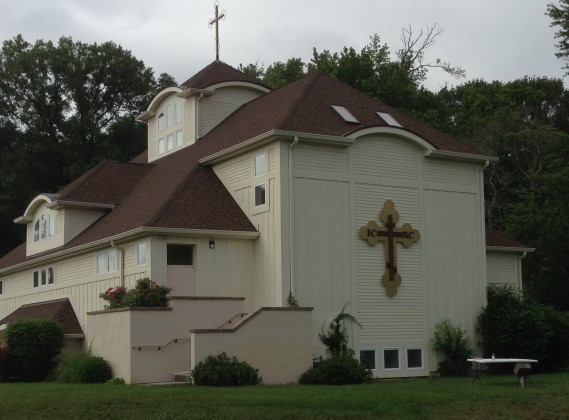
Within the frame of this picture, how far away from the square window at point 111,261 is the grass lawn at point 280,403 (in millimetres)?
8222

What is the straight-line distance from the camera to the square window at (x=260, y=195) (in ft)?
99.7

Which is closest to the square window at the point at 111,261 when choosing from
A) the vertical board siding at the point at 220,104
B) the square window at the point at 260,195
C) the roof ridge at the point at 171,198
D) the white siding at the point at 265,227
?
the roof ridge at the point at 171,198

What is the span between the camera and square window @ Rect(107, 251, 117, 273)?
32.5m

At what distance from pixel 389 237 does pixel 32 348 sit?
1146 centimetres

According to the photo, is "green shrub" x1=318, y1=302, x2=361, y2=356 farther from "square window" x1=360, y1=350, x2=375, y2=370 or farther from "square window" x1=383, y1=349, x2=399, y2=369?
"square window" x1=383, y1=349, x2=399, y2=369

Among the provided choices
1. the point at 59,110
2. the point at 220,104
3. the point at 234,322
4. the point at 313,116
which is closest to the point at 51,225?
the point at 220,104

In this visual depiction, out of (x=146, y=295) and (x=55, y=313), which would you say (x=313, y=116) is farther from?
(x=55, y=313)

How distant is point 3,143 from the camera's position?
6269cm

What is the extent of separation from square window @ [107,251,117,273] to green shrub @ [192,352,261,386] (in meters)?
7.63

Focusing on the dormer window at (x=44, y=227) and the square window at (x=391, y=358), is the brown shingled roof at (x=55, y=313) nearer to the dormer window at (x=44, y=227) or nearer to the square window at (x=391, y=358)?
the dormer window at (x=44, y=227)

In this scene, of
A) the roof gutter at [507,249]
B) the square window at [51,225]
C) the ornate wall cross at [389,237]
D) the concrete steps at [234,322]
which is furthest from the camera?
the square window at [51,225]

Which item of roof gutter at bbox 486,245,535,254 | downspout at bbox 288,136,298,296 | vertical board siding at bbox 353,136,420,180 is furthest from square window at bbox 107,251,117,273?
roof gutter at bbox 486,245,535,254

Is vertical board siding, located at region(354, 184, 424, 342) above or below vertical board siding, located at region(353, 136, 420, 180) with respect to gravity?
below

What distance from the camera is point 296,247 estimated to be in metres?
29.5
